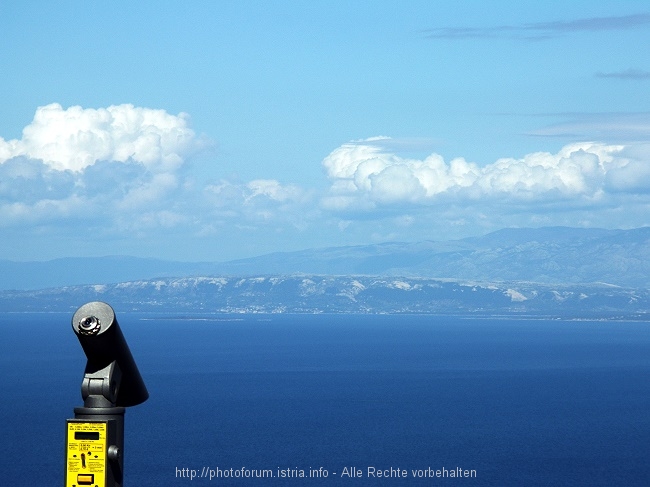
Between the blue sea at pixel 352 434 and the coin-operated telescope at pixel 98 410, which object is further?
the blue sea at pixel 352 434

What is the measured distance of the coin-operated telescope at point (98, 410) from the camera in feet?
30.6

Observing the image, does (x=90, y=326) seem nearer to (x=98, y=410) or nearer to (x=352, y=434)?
(x=98, y=410)

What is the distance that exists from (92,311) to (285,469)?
310 ft

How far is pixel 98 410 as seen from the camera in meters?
9.53

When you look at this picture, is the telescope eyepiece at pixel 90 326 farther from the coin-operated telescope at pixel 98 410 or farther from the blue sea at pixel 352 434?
the blue sea at pixel 352 434

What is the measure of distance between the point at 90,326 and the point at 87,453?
118 centimetres

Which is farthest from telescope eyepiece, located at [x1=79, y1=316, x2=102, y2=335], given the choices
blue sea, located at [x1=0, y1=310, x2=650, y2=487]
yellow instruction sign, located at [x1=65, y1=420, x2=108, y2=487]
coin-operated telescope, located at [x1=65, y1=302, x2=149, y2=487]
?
blue sea, located at [x1=0, y1=310, x2=650, y2=487]

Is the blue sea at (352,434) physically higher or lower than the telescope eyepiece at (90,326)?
higher

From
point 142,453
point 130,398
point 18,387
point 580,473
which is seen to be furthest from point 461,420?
point 130,398

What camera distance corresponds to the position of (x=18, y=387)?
17762cm

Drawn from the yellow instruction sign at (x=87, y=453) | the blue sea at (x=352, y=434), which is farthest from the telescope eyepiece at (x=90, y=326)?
the blue sea at (x=352, y=434)

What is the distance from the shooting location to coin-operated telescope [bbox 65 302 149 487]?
934 cm

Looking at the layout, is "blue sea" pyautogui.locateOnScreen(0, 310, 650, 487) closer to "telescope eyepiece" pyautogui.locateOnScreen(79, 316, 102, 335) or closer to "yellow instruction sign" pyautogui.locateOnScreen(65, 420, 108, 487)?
"yellow instruction sign" pyautogui.locateOnScreen(65, 420, 108, 487)

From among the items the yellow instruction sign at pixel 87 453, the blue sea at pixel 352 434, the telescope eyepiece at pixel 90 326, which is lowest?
the yellow instruction sign at pixel 87 453
